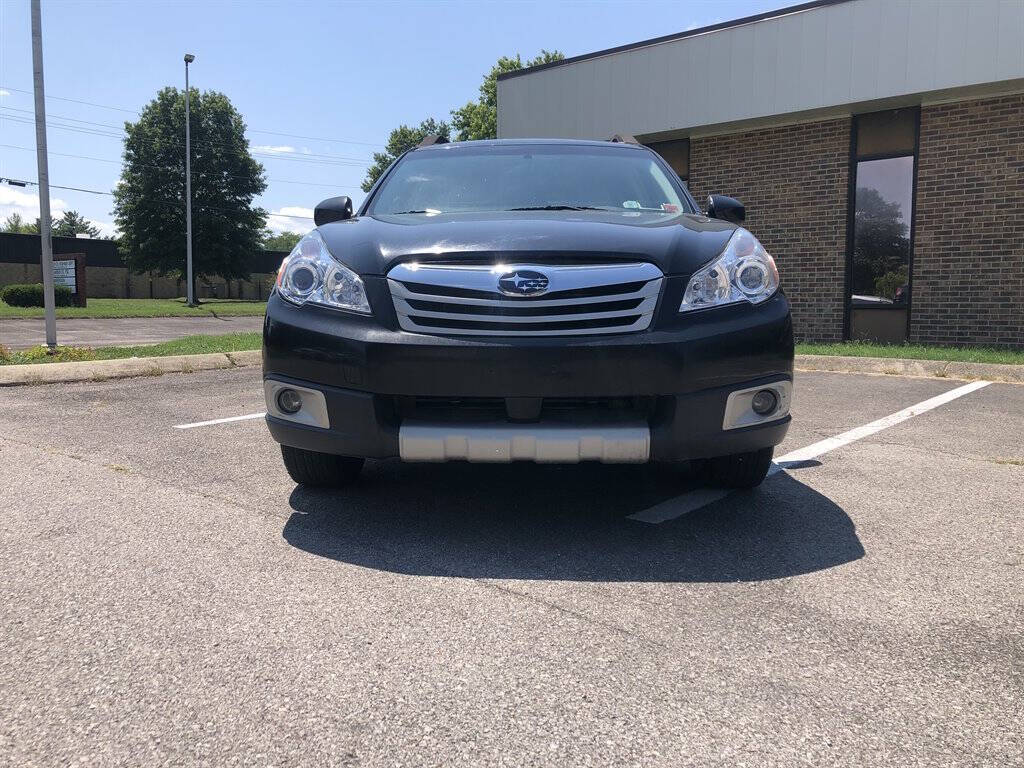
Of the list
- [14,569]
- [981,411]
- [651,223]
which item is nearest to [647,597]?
[651,223]

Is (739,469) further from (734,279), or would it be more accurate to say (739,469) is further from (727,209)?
(727,209)

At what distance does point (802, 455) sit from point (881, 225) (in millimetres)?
8519

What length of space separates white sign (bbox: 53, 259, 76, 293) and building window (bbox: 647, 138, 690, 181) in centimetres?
2074

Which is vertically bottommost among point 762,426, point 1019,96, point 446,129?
point 762,426

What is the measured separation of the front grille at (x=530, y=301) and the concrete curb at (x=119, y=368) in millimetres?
5783

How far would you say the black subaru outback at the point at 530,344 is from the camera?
2.70 m

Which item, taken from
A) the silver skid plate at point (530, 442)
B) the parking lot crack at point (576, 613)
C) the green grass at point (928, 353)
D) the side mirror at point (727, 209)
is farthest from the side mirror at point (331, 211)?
the green grass at point (928, 353)

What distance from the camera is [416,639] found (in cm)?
208

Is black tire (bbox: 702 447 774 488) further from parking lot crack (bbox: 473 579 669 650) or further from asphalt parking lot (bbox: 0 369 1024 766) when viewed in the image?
parking lot crack (bbox: 473 579 669 650)

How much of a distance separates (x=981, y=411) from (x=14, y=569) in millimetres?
6135

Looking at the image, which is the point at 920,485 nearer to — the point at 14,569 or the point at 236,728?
the point at 236,728

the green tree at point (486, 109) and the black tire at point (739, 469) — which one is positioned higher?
the green tree at point (486, 109)

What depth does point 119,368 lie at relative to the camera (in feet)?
25.2

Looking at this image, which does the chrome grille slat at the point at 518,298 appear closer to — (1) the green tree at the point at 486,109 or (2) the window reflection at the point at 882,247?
(2) the window reflection at the point at 882,247
